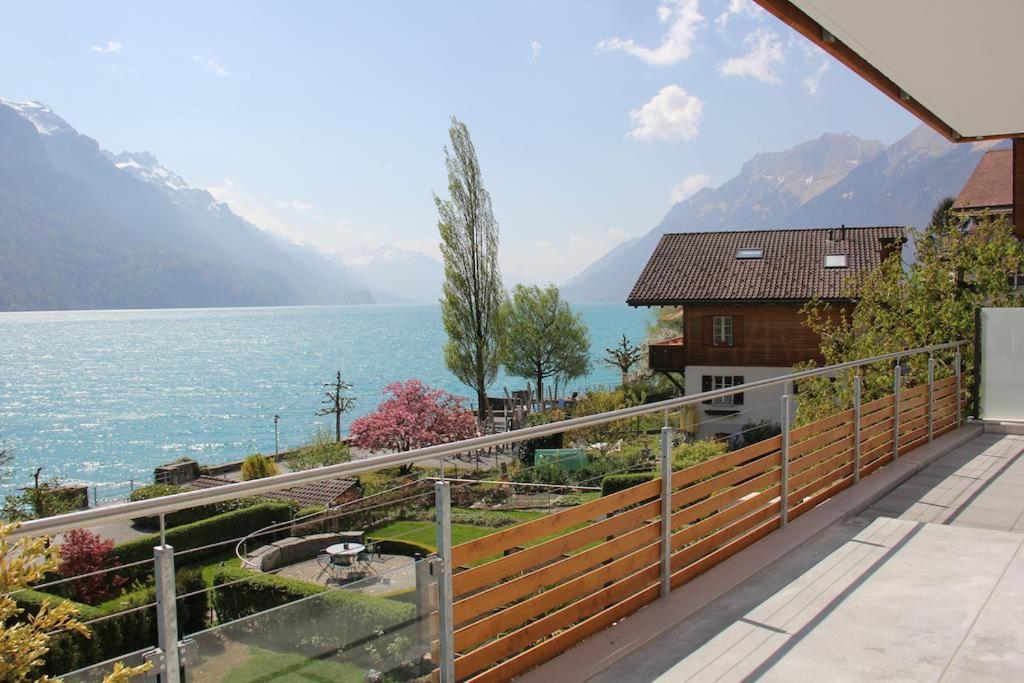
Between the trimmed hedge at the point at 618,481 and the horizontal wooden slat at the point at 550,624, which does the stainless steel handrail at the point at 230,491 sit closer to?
the trimmed hedge at the point at 618,481

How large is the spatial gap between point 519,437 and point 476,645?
89 cm

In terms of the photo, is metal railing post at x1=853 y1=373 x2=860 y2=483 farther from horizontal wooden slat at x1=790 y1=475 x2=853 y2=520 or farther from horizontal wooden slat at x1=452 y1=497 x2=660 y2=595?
horizontal wooden slat at x1=452 y1=497 x2=660 y2=595

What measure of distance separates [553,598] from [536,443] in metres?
17.7

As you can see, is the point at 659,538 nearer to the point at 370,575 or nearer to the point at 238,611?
the point at 370,575

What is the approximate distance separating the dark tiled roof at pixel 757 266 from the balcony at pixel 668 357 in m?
1.79

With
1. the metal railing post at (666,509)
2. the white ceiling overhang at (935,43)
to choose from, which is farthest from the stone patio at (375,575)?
the white ceiling overhang at (935,43)

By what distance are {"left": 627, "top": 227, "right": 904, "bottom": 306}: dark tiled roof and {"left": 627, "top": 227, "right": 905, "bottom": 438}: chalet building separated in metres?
0.04

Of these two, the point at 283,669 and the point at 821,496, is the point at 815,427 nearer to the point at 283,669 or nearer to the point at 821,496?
the point at 821,496

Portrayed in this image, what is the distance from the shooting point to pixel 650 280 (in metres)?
33.3

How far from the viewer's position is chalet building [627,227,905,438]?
3003 centimetres

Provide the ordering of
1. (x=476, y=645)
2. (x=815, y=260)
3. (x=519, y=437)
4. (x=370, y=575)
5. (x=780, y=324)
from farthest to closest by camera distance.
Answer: (x=815, y=260) → (x=780, y=324) → (x=519, y=437) → (x=476, y=645) → (x=370, y=575)

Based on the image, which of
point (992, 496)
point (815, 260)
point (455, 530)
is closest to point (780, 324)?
point (815, 260)

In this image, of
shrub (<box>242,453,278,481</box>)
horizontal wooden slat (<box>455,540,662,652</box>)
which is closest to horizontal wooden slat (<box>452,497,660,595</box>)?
horizontal wooden slat (<box>455,540,662,652</box>)

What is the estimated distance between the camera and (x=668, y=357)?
31844mm
